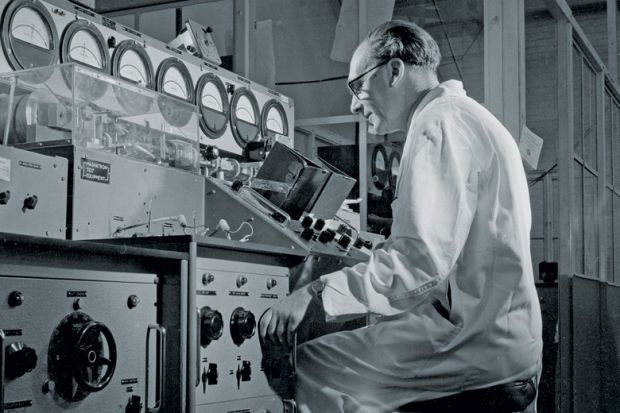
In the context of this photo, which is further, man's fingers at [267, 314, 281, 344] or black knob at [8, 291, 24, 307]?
man's fingers at [267, 314, 281, 344]

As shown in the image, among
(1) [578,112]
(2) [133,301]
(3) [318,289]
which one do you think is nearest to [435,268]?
(3) [318,289]

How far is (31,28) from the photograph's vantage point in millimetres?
2414

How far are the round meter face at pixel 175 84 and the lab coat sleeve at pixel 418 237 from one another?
1569 mm

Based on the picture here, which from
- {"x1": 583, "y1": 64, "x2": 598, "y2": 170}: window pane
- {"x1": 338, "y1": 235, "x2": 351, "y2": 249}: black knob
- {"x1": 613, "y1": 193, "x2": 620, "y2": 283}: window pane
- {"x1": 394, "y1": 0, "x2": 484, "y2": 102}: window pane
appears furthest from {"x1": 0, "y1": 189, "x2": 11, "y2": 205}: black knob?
{"x1": 394, "y1": 0, "x2": 484, "y2": 102}: window pane

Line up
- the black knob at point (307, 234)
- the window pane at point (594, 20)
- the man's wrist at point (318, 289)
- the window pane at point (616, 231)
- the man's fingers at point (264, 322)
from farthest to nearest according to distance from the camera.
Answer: the window pane at point (594, 20) < the window pane at point (616, 231) < the black knob at point (307, 234) < the man's fingers at point (264, 322) < the man's wrist at point (318, 289)

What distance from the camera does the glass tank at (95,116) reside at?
2.04m

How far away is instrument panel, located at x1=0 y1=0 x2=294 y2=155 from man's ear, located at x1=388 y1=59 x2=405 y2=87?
913 millimetres

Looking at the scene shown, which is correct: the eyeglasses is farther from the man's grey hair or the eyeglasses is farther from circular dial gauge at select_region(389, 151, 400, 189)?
circular dial gauge at select_region(389, 151, 400, 189)

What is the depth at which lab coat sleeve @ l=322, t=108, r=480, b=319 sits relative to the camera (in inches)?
61.6

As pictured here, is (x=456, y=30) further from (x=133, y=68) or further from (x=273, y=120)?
(x=133, y=68)

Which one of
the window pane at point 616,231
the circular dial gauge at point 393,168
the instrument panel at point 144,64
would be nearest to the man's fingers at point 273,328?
the instrument panel at point 144,64

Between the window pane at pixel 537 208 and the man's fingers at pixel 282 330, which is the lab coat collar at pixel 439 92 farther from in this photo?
the window pane at pixel 537 208

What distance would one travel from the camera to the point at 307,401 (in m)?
1.99

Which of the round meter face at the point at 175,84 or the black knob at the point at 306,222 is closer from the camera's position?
the black knob at the point at 306,222
